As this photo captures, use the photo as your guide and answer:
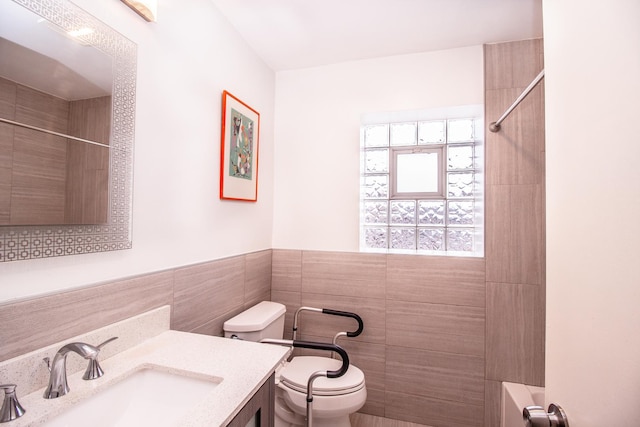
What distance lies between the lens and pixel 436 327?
1869 mm

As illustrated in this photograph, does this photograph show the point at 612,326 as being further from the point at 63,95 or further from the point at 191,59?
the point at 191,59

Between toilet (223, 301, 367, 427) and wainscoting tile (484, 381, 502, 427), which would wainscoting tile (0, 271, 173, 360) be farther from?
wainscoting tile (484, 381, 502, 427)

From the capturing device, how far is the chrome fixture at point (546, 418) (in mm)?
562

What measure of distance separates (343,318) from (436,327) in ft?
2.05

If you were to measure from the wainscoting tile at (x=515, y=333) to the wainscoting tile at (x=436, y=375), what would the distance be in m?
0.10

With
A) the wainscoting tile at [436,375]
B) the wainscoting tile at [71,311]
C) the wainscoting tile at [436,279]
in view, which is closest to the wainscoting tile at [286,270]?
the wainscoting tile at [436,279]

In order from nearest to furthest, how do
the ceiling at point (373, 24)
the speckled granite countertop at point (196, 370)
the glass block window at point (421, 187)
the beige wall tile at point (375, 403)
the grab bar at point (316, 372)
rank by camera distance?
1. the speckled granite countertop at point (196, 370)
2. the grab bar at point (316, 372)
3. the ceiling at point (373, 24)
4. the beige wall tile at point (375, 403)
5. the glass block window at point (421, 187)

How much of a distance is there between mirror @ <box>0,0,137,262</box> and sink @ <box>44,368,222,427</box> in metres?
0.44

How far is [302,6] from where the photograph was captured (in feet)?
5.14

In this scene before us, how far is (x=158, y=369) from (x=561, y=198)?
1.21 metres

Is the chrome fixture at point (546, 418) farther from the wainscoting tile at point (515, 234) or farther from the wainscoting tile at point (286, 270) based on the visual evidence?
the wainscoting tile at point (286, 270)

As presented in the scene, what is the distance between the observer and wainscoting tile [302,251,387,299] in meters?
1.99

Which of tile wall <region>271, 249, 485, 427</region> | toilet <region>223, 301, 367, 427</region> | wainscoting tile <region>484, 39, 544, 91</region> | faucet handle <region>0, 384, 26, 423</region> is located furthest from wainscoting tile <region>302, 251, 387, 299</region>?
faucet handle <region>0, 384, 26, 423</region>


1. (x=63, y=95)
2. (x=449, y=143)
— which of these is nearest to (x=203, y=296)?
(x=63, y=95)
